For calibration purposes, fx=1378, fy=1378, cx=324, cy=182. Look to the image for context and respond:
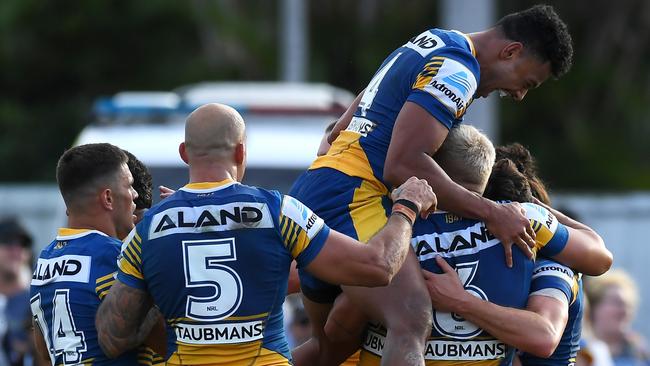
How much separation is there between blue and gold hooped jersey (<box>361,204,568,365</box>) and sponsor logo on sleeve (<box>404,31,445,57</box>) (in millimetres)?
631

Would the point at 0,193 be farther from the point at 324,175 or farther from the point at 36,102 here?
the point at 324,175

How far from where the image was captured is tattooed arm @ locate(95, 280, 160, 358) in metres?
4.85

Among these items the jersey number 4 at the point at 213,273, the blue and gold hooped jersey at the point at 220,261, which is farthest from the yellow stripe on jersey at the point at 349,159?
the jersey number 4 at the point at 213,273

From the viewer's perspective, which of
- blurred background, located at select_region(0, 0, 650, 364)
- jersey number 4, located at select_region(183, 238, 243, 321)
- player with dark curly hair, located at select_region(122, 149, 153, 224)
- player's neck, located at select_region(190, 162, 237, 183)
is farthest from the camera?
blurred background, located at select_region(0, 0, 650, 364)

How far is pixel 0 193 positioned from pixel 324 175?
10.2 m

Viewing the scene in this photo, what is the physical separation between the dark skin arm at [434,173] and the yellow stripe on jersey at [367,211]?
0.12m

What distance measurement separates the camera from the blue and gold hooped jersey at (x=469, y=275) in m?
5.11

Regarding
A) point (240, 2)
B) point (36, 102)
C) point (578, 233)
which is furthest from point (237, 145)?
point (36, 102)

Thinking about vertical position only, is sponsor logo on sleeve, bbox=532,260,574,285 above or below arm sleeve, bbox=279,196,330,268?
below

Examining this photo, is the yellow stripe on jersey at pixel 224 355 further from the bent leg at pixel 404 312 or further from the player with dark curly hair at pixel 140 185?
the player with dark curly hair at pixel 140 185

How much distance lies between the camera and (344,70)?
2033 centimetres

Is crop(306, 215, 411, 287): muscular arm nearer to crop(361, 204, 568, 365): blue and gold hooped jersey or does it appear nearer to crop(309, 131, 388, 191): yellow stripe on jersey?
crop(361, 204, 568, 365): blue and gold hooped jersey

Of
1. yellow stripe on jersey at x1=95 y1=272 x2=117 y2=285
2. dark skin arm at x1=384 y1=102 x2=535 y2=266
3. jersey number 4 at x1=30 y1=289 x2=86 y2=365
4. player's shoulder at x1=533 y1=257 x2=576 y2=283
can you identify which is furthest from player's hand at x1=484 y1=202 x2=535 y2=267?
jersey number 4 at x1=30 y1=289 x2=86 y2=365

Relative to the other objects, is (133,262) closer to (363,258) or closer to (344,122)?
(363,258)
